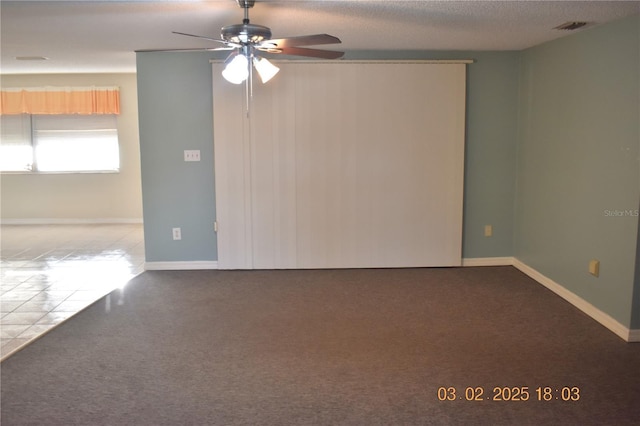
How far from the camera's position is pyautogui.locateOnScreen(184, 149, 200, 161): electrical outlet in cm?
518

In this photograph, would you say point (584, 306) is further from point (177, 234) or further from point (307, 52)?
point (177, 234)

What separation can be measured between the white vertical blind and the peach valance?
347cm

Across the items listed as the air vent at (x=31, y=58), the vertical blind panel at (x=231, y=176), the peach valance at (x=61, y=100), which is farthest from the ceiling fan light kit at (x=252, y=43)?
the peach valance at (x=61, y=100)

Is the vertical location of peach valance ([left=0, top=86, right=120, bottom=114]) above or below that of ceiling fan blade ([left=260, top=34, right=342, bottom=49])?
above

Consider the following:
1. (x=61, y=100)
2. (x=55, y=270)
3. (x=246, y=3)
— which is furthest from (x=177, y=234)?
(x=61, y=100)

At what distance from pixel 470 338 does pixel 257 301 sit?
1690 mm

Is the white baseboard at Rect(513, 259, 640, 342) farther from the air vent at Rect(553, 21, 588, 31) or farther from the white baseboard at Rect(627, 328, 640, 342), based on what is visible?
the air vent at Rect(553, 21, 588, 31)

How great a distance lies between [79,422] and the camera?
2551 millimetres

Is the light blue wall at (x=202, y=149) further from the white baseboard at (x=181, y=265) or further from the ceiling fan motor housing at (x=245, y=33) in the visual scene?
the ceiling fan motor housing at (x=245, y=33)

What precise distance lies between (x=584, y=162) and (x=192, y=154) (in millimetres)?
3391

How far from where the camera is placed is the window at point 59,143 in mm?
7934

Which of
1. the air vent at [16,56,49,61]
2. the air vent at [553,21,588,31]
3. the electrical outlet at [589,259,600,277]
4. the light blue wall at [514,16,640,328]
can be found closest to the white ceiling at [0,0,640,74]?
the air vent at [553,21,588,31]

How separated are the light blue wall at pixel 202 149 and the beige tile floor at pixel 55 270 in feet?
2.16

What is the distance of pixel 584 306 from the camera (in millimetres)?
4051
